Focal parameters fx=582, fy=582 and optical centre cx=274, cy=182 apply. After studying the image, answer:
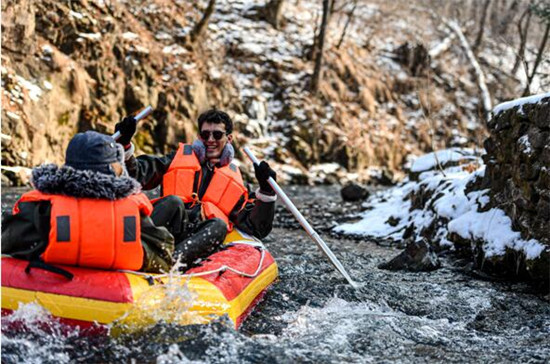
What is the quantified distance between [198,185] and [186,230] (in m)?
0.67

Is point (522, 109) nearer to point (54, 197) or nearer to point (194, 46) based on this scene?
point (54, 197)

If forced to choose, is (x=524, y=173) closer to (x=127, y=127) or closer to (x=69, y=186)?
(x=127, y=127)

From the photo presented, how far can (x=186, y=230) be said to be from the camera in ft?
15.8

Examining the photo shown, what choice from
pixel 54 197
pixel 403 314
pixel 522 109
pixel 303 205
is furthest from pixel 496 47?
pixel 54 197

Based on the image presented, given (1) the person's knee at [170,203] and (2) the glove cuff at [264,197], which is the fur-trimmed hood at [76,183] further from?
(2) the glove cuff at [264,197]

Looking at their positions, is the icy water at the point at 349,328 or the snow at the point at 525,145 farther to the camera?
the snow at the point at 525,145

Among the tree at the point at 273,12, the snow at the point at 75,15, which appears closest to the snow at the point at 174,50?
the snow at the point at 75,15

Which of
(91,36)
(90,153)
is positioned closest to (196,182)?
(90,153)

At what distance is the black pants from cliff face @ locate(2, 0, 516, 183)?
5378 mm

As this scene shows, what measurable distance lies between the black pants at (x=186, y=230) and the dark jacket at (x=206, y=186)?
59 centimetres

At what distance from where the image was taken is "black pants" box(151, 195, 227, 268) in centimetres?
452

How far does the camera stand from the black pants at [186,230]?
178 inches

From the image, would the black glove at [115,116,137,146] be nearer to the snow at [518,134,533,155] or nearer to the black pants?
the black pants

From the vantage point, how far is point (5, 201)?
966 centimetres
